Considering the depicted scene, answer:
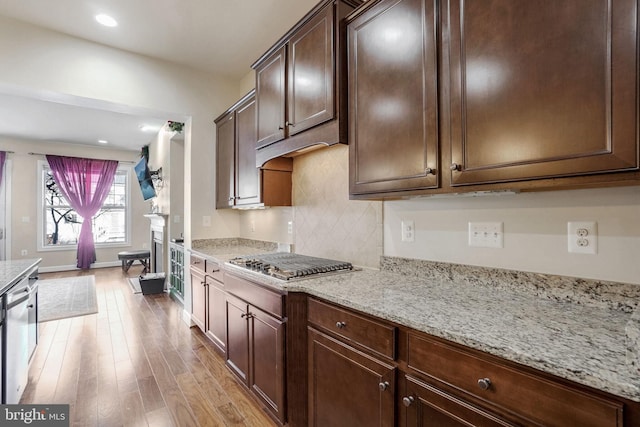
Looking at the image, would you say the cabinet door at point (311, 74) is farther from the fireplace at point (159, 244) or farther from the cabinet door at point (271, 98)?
the fireplace at point (159, 244)

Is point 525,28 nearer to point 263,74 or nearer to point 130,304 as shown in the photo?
point 263,74

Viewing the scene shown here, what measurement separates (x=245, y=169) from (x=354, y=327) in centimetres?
195

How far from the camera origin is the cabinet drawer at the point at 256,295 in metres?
1.65

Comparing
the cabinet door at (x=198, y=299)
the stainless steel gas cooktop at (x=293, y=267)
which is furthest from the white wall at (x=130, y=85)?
the stainless steel gas cooktop at (x=293, y=267)

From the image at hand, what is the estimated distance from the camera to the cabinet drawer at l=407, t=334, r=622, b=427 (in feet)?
2.26

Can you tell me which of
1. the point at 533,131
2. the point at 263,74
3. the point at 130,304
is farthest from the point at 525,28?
the point at 130,304

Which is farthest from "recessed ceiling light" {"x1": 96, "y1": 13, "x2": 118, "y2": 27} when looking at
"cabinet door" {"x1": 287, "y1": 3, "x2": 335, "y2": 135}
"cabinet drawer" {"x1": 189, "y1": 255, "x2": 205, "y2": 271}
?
"cabinet drawer" {"x1": 189, "y1": 255, "x2": 205, "y2": 271}

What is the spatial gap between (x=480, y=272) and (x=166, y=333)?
3.14 meters

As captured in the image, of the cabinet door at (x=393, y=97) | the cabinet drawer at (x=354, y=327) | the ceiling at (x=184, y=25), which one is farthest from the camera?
the ceiling at (x=184, y=25)

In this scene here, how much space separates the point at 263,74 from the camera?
2.30 m

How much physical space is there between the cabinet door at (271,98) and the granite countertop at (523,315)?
1115 mm

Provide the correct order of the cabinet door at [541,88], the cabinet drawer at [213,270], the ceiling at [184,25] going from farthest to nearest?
the cabinet drawer at [213,270], the ceiling at [184,25], the cabinet door at [541,88]

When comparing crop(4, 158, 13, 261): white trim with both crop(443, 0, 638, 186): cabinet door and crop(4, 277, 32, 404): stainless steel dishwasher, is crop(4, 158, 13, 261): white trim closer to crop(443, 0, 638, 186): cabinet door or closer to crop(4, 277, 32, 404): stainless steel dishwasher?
crop(4, 277, 32, 404): stainless steel dishwasher

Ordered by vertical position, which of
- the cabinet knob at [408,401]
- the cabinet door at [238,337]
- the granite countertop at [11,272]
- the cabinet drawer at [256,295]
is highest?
the granite countertop at [11,272]
